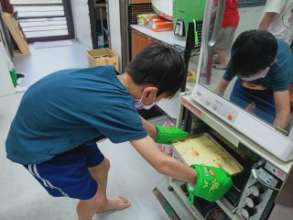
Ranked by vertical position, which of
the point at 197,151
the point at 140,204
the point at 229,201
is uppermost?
the point at 197,151

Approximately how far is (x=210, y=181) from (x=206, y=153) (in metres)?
0.20

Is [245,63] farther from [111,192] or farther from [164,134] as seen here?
[111,192]

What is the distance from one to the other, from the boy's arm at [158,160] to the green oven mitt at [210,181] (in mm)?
34

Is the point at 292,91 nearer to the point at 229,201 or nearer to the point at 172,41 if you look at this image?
the point at 229,201

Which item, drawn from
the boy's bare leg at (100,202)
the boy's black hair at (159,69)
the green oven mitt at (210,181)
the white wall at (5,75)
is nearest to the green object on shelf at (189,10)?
the boy's black hair at (159,69)

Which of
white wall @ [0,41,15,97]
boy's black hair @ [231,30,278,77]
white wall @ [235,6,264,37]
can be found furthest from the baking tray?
white wall @ [0,41,15,97]

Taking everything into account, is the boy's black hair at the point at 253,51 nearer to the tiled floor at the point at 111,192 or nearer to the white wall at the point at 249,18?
the white wall at the point at 249,18

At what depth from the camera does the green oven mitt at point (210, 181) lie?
0.82 m

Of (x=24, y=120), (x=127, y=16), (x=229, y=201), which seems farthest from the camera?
(x=127, y=16)

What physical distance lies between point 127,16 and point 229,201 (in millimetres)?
1755

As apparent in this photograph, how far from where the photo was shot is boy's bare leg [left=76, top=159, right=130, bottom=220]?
111cm

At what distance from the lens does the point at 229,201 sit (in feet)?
3.18

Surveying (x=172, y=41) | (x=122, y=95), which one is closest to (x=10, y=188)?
(x=122, y=95)

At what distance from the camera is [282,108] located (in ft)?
2.49
